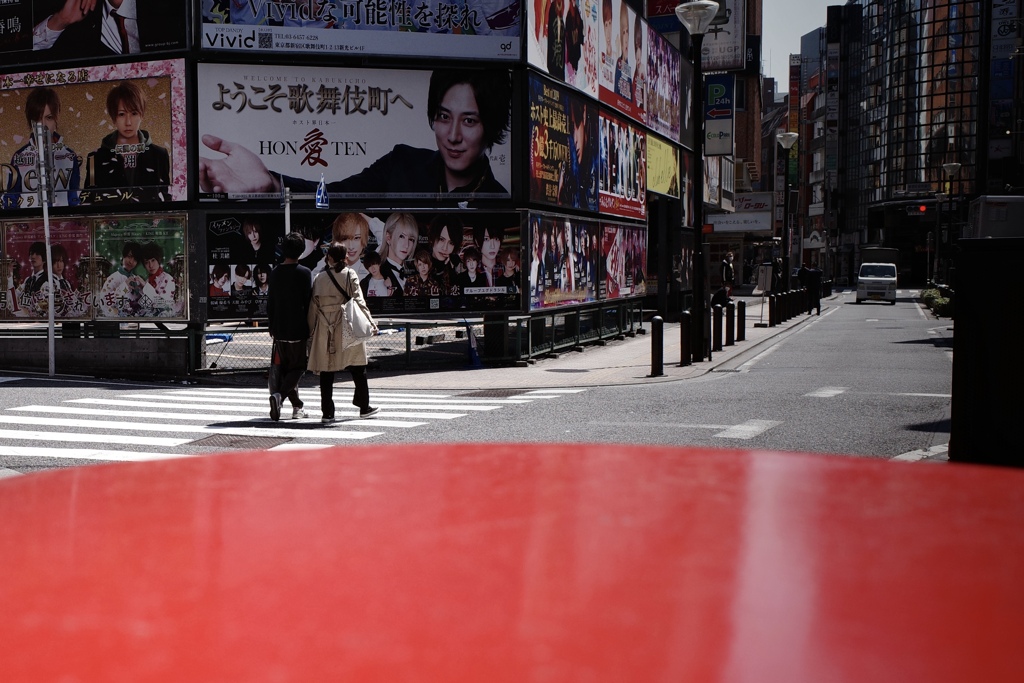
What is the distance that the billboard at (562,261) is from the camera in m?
22.5

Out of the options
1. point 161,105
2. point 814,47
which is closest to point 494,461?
point 161,105

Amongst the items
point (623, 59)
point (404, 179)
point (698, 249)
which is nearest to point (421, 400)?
point (404, 179)

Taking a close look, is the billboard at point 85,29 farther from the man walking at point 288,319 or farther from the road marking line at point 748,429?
the road marking line at point 748,429

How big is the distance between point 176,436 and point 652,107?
26691 millimetres

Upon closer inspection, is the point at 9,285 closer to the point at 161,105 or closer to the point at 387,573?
the point at 161,105

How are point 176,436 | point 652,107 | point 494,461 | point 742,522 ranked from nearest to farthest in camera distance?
point 742,522 → point 494,461 → point 176,436 → point 652,107

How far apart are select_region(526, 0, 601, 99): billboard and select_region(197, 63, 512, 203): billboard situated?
1319mm

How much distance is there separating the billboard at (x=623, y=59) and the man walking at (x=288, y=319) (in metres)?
18.1

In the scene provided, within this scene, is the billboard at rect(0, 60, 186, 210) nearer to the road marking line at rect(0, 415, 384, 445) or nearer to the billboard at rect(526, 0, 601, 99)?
the billboard at rect(526, 0, 601, 99)

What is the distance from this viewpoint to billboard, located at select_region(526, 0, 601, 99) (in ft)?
74.5

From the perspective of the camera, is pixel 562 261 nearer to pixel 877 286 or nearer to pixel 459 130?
pixel 459 130

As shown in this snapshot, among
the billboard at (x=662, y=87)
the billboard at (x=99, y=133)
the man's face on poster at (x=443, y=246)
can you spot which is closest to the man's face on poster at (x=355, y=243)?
the man's face on poster at (x=443, y=246)

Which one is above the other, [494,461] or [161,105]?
[161,105]

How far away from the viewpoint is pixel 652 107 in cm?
3534
